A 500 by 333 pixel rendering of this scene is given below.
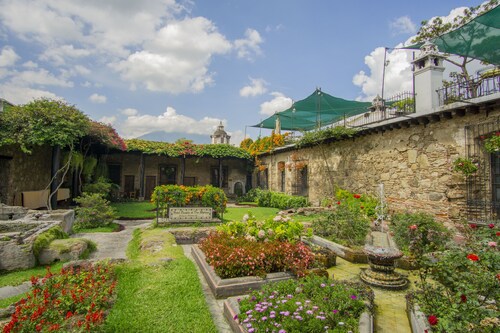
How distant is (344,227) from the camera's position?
6.93 metres

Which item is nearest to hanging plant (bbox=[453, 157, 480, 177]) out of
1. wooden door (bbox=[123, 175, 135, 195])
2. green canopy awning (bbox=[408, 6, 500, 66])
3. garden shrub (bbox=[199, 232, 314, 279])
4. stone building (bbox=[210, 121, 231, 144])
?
green canopy awning (bbox=[408, 6, 500, 66])

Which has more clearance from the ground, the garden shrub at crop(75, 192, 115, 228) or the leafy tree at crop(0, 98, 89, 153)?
the leafy tree at crop(0, 98, 89, 153)

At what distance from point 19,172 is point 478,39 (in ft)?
49.6

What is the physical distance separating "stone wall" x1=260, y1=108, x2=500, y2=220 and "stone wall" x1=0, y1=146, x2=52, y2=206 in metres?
12.2

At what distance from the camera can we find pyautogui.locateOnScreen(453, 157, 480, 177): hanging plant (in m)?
6.65

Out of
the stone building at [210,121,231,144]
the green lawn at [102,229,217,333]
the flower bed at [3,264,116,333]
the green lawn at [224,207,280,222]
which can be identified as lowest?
the green lawn at [102,229,217,333]

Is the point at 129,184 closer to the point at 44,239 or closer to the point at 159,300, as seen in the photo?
the point at 44,239

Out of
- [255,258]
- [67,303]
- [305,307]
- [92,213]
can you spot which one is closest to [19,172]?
[92,213]

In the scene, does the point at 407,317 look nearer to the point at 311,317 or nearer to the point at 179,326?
the point at 311,317

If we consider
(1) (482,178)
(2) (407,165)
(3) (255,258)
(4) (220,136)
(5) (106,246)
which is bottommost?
(5) (106,246)

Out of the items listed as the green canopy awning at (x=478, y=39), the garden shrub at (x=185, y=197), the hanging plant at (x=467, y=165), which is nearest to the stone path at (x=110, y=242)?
the garden shrub at (x=185, y=197)

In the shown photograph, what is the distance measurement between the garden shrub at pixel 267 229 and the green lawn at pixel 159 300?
1.22 metres

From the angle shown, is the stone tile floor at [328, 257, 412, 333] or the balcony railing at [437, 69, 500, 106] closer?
the stone tile floor at [328, 257, 412, 333]

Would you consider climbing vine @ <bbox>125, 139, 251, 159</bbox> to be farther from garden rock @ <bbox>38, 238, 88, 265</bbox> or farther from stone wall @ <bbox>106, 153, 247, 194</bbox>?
garden rock @ <bbox>38, 238, 88, 265</bbox>
